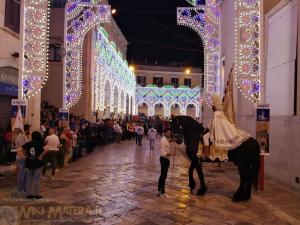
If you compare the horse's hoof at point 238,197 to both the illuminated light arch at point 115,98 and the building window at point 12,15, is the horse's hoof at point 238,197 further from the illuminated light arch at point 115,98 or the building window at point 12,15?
the illuminated light arch at point 115,98

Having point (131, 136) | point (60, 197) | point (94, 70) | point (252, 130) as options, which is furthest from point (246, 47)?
point (131, 136)

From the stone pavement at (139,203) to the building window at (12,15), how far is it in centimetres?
640

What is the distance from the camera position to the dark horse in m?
8.70

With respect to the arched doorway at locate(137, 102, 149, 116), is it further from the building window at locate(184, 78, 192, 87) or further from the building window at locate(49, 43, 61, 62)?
the building window at locate(49, 43, 61, 62)

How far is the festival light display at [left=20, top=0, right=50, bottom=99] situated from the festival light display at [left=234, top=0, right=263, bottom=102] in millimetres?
5515

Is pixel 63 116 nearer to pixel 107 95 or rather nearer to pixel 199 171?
pixel 199 171

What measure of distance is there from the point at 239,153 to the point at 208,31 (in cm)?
994

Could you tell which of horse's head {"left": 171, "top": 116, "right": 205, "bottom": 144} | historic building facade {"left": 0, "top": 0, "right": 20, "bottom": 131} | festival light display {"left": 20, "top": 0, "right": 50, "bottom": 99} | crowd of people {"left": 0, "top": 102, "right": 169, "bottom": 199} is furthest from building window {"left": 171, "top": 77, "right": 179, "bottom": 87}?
horse's head {"left": 171, "top": 116, "right": 205, "bottom": 144}

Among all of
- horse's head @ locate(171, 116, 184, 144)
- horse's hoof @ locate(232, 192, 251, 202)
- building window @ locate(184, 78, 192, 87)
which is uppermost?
building window @ locate(184, 78, 192, 87)

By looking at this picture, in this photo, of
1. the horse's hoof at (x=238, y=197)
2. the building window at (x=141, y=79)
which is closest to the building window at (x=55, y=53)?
the horse's hoof at (x=238, y=197)

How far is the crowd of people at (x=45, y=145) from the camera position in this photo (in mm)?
8414

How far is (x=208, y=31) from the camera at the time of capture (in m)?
17.7

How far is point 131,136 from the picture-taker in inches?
1230

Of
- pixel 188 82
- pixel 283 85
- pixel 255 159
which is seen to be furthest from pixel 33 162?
pixel 188 82
